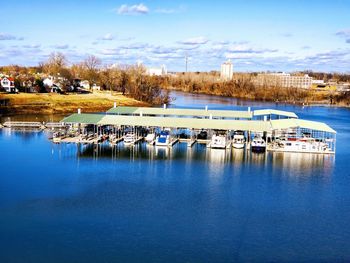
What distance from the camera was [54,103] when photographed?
40.9 m

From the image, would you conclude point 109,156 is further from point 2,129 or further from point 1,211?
point 2,129

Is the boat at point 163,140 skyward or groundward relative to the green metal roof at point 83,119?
groundward

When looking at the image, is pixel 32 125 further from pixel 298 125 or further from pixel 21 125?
pixel 298 125

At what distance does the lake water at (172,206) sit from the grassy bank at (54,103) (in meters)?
17.5

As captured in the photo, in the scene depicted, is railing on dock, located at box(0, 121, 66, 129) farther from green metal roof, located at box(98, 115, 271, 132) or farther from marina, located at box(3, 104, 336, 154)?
green metal roof, located at box(98, 115, 271, 132)

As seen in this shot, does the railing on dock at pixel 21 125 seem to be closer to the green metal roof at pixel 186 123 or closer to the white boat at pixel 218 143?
the green metal roof at pixel 186 123

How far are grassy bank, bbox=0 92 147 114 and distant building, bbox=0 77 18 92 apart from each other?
2.29 m

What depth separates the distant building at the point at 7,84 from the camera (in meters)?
43.6

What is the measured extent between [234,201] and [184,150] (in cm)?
822

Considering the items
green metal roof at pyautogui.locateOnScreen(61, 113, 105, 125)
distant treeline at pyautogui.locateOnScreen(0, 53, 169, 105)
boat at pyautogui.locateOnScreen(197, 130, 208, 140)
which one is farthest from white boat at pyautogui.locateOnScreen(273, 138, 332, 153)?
distant treeline at pyautogui.locateOnScreen(0, 53, 169, 105)

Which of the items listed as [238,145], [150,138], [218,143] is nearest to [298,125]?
[238,145]

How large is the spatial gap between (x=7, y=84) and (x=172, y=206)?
35.2 meters

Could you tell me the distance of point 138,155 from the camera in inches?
824

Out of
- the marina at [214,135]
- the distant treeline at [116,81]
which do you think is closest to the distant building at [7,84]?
the distant treeline at [116,81]
